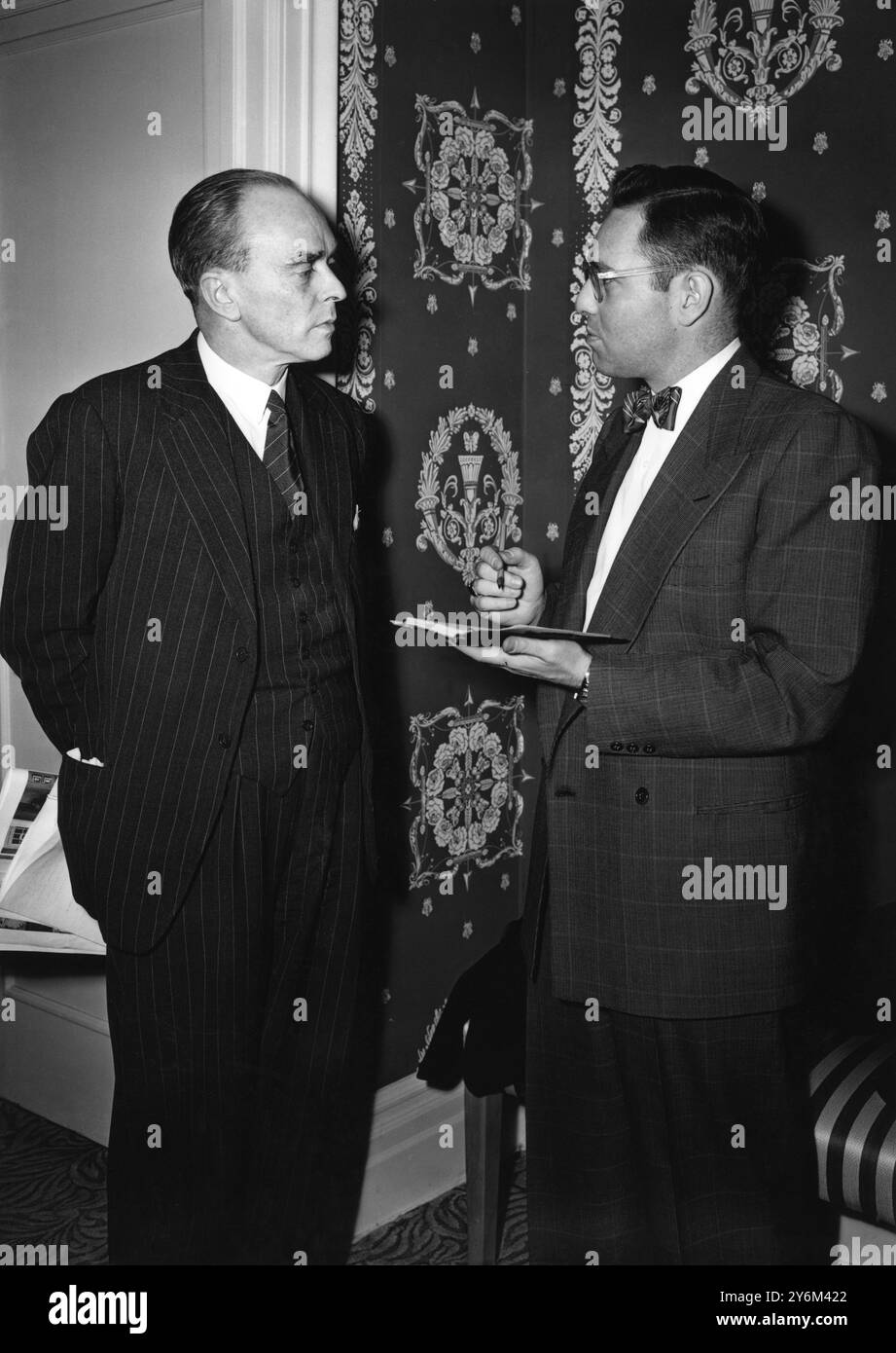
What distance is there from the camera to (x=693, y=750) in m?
1.77

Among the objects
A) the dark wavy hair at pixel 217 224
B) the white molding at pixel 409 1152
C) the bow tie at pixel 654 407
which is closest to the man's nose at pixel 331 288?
the dark wavy hair at pixel 217 224

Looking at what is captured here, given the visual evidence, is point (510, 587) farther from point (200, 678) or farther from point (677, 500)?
point (200, 678)

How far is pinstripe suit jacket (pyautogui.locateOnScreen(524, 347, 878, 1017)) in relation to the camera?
5.66 feet

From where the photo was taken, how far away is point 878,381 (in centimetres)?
235

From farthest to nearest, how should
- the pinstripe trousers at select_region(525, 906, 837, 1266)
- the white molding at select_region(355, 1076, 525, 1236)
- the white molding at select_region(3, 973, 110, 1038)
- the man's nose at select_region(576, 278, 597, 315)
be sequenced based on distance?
the white molding at select_region(3, 973, 110, 1038) → the white molding at select_region(355, 1076, 525, 1236) → the man's nose at select_region(576, 278, 597, 315) → the pinstripe trousers at select_region(525, 906, 837, 1266)

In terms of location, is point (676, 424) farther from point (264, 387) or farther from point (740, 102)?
point (740, 102)

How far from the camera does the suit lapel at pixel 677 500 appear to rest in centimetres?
177

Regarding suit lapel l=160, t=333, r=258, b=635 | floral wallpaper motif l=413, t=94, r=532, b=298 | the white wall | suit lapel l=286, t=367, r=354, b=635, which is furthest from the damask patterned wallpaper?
suit lapel l=160, t=333, r=258, b=635

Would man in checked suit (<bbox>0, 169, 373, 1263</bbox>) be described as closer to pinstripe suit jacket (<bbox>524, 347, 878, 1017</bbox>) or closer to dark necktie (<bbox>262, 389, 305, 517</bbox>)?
dark necktie (<bbox>262, 389, 305, 517</bbox>)

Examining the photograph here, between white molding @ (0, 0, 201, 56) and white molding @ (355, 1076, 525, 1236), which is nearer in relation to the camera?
white molding @ (0, 0, 201, 56)

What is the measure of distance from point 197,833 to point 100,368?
1.23 meters

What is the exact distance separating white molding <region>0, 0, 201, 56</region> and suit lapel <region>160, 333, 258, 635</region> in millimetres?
944

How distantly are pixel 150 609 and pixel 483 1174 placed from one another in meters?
1.26

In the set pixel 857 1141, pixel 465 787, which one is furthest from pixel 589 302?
pixel 857 1141
